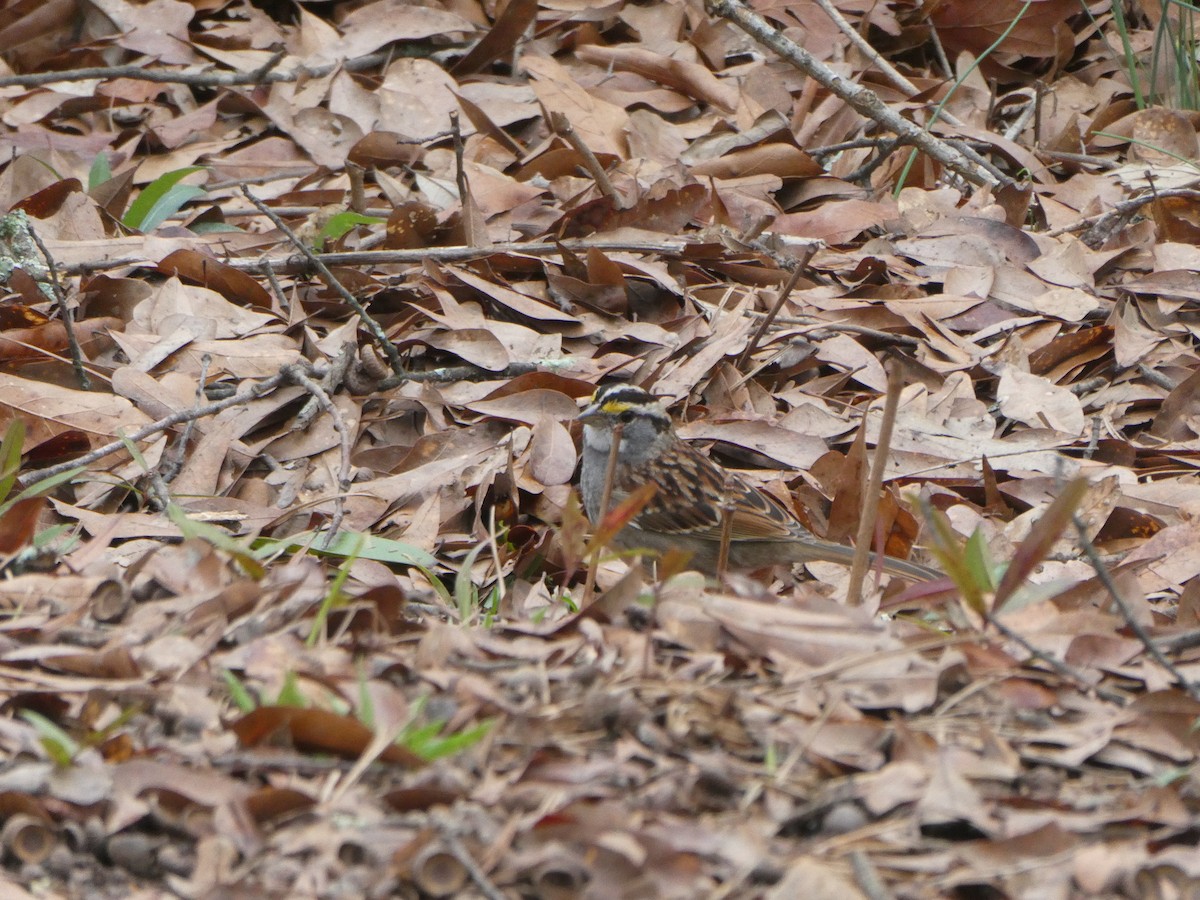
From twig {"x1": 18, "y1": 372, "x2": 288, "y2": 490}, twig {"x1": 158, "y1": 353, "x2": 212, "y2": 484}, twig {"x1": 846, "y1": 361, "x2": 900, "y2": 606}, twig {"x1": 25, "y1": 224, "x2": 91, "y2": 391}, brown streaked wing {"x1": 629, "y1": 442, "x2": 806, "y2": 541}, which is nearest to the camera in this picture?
twig {"x1": 846, "y1": 361, "x2": 900, "y2": 606}

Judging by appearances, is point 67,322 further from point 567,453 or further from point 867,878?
point 867,878

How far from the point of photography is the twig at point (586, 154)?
23.9 ft

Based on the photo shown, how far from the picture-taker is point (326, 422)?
20.4 feet

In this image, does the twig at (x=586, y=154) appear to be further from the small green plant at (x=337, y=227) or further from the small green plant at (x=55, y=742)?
the small green plant at (x=55, y=742)

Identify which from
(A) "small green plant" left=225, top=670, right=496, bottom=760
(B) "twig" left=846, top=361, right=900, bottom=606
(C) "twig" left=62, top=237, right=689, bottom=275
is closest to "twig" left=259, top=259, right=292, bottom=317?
(C) "twig" left=62, top=237, right=689, bottom=275

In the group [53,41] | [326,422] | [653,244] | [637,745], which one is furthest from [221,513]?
[53,41]

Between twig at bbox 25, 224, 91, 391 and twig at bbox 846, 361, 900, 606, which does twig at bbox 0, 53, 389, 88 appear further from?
twig at bbox 846, 361, 900, 606

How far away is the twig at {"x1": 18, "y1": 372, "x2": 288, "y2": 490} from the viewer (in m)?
5.55

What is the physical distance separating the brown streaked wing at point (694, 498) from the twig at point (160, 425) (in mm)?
1644

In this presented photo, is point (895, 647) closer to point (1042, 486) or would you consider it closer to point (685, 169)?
point (1042, 486)

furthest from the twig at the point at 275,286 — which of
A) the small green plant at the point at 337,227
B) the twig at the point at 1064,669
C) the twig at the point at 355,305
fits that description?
the twig at the point at 1064,669

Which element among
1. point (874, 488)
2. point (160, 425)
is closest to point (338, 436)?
point (160, 425)

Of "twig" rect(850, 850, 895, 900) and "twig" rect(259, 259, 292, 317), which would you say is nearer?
"twig" rect(850, 850, 895, 900)

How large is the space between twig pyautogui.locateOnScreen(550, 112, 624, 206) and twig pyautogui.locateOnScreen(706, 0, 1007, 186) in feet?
3.29
